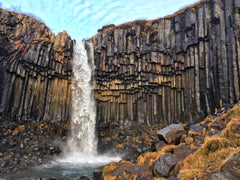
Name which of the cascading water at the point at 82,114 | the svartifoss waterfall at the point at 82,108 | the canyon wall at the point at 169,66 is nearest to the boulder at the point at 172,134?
the canyon wall at the point at 169,66

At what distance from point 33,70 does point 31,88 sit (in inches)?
90.9

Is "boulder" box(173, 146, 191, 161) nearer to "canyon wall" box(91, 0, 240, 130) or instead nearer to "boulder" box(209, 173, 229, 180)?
"boulder" box(209, 173, 229, 180)

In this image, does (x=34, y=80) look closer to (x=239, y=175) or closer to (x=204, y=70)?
(x=204, y=70)

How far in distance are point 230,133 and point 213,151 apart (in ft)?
3.11

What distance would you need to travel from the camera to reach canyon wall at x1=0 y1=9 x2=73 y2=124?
1902cm

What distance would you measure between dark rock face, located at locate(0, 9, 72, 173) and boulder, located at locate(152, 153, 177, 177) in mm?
13941

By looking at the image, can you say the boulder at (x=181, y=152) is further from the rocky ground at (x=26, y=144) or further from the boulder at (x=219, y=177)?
the rocky ground at (x=26, y=144)

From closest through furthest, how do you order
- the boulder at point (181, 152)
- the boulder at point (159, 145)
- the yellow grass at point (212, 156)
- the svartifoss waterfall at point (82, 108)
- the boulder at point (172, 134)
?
1. the yellow grass at point (212, 156)
2. the boulder at point (181, 152)
3. the boulder at point (159, 145)
4. the boulder at point (172, 134)
5. the svartifoss waterfall at point (82, 108)

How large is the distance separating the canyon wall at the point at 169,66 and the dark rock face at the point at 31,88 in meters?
5.14

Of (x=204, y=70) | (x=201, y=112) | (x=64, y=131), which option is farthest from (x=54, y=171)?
(x=204, y=70)

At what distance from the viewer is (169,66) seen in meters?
22.1

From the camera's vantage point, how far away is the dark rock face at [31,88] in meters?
17.7

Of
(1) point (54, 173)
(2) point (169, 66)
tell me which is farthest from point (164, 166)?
(2) point (169, 66)

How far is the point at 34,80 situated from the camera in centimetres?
2130
